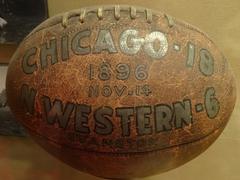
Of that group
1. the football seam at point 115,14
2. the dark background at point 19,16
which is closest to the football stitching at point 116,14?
the football seam at point 115,14

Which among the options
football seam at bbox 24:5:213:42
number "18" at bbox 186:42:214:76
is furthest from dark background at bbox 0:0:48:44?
number "18" at bbox 186:42:214:76

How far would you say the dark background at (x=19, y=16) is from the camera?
3.95ft

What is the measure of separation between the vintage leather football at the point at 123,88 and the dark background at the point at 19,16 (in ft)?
1.34

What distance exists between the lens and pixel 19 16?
48.9 inches

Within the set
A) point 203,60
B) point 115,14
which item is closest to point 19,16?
point 115,14

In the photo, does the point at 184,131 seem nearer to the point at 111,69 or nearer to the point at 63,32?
the point at 111,69

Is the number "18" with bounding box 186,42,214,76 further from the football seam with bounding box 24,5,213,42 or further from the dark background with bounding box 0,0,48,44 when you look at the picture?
the dark background with bounding box 0,0,48,44

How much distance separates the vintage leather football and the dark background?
0.41m

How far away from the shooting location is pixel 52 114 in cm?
77

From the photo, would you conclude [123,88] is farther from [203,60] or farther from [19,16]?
[19,16]

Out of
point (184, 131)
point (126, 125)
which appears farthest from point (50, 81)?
point (184, 131)

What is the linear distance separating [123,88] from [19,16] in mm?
626

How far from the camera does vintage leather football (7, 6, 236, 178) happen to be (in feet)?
2.44

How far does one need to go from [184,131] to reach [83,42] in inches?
9.7
